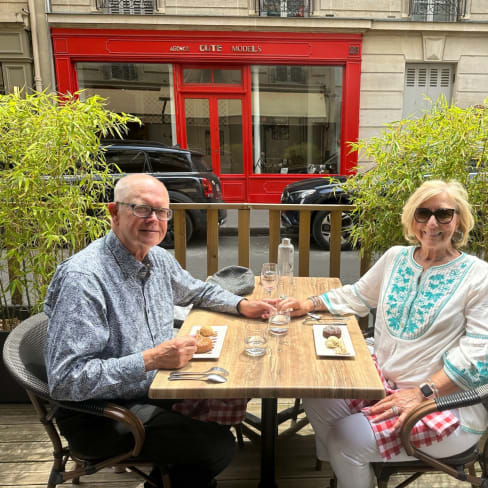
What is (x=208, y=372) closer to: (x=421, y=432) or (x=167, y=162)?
(x=421, y=432)

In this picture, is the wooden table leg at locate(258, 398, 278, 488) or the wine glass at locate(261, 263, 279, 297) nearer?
the wooden table leg at locate(258, 398, 278, 488)

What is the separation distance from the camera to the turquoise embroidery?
169cm

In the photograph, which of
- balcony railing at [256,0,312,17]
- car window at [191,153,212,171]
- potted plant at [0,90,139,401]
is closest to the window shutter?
balcony railing at [256,0,312,17]

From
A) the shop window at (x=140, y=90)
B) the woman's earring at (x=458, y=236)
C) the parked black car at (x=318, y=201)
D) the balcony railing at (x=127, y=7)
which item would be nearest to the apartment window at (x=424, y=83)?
the parked black car at (x=318, y=201)

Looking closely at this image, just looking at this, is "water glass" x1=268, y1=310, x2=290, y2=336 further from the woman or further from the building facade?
the building facade

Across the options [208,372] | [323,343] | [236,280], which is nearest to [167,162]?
[236,280]

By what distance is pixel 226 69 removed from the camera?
33.5 feet

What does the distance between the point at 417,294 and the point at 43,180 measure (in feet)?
7.04

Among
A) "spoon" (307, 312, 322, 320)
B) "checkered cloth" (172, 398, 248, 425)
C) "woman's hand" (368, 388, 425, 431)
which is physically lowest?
"checkered cloth" (172, 398, 248, 425)

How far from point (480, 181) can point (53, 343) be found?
2.61 m

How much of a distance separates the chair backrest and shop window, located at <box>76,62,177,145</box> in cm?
924

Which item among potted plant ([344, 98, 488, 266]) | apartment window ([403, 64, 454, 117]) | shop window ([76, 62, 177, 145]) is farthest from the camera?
apartment window ([403, 64, 454, 117])

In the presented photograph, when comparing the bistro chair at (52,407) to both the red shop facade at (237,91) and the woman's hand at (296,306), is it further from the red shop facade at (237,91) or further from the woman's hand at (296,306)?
the red shop facade at (237,91)

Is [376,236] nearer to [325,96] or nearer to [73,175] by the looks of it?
[73,175]
